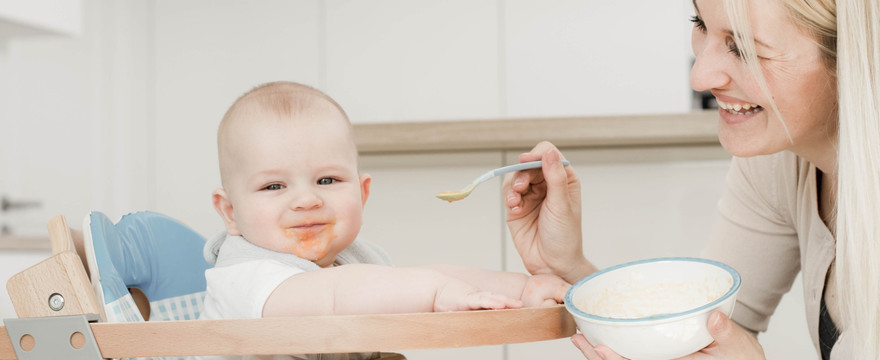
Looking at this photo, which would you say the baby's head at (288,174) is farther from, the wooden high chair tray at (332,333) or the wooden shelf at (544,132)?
the wooden shelf at (544,132)

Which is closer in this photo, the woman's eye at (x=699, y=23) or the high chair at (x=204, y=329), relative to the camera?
the high chair at (x=204, y=329)

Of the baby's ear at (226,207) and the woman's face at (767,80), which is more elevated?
the woman's face at (767,80)

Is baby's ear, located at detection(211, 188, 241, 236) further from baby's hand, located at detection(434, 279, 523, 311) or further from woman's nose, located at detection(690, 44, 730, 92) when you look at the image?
woman's nose, located at detection(690, 44, 730, 92)

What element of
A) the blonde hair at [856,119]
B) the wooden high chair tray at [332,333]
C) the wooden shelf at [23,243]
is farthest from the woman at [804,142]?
the wooden shelf at [23,243]

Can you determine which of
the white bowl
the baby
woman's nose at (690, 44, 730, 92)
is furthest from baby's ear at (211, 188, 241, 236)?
woman's nose at (690, 44, 730, 92)

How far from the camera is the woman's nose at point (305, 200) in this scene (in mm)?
923

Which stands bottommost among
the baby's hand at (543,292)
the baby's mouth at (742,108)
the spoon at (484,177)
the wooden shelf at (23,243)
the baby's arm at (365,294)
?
the wooden shelf at (23,243)

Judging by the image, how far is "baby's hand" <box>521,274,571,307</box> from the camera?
2.80 ft

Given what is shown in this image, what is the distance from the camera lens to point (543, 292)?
0.86 metres

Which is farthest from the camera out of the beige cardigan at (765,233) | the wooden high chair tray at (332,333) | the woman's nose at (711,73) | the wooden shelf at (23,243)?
the wooden shelf at (23,243)

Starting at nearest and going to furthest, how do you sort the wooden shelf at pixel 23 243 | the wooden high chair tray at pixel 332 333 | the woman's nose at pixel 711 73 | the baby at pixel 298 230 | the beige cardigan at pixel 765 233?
the wooden high chair tray at pixel 332 333 < the baby at pixel 298 230 < the woman's nose at pixel 711 73 < the beige cardigan at pixel 765 233 < the wooden shelf at pixel 23 243

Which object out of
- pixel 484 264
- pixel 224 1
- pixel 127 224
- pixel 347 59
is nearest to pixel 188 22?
pixel 224 1

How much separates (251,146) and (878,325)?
0.74m

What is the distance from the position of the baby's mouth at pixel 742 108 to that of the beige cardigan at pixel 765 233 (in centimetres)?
25
